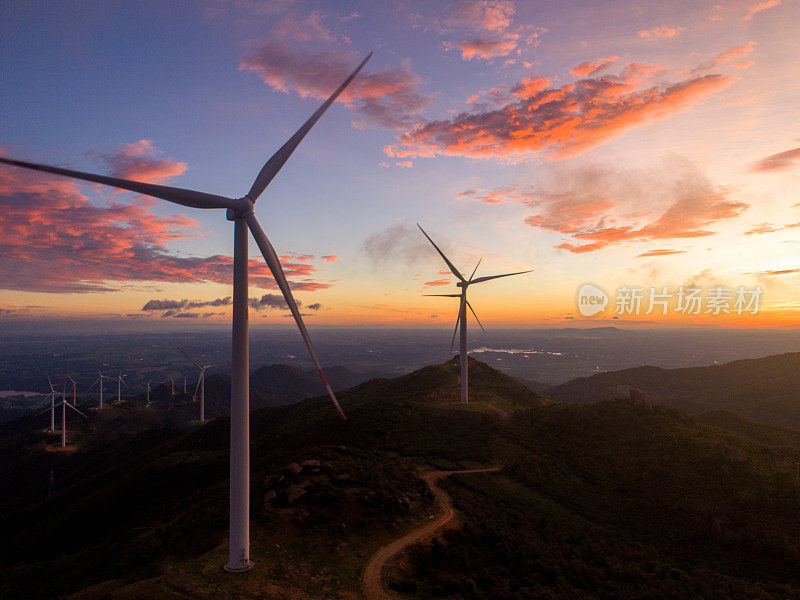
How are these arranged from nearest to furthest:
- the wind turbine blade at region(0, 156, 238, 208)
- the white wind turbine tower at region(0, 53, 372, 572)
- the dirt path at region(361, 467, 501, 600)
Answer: the wind turbine blade at region(0, 156, 238, 208) → the white wind turbine tower at region(0, 53, 372, 572) → the dirt path at region(361, 467, 501, 600)

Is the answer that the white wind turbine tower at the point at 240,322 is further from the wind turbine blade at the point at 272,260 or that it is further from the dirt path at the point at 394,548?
the dirt path at the point at 394,548

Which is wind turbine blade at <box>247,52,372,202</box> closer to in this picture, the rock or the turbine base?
the turbine base

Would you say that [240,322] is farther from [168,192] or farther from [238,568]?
[238,568]

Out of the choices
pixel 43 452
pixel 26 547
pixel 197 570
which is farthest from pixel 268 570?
pixel 43 452

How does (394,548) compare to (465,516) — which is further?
(465,516)

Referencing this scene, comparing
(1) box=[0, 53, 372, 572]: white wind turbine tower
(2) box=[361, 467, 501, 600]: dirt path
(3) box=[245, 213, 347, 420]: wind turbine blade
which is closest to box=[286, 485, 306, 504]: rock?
(2) box=[361, 467, 501, 600]: dirt path

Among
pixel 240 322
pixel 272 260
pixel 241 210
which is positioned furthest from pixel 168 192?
pixel 240 322
